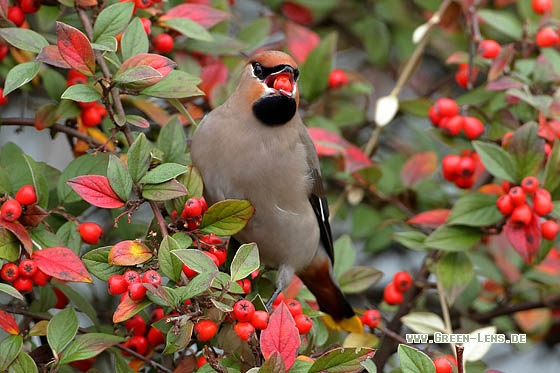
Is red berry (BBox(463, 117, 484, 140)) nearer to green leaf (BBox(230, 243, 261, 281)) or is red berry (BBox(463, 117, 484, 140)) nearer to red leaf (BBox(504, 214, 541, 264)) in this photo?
red leaf (BBox(504, 214, 541, 264))

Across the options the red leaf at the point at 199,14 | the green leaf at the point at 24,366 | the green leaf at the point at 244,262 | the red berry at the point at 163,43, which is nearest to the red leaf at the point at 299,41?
the red leaf at the point at 199,14

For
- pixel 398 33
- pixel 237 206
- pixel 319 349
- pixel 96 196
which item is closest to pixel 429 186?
pixel 398 33

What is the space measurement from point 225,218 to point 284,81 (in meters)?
A: 0.58

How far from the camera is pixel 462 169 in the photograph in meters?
2.89

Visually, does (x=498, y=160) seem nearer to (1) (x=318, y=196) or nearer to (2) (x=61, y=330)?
(1) (x=318, y=196)

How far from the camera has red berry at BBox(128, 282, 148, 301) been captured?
6.36ft

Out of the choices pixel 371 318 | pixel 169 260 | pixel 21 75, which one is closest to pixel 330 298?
pixel 371 318

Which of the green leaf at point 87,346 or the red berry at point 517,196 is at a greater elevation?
the red berry at point 517,196

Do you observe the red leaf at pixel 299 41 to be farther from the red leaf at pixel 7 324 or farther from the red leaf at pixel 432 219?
the red leaf at pixel 7 324

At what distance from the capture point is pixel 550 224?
104 inches

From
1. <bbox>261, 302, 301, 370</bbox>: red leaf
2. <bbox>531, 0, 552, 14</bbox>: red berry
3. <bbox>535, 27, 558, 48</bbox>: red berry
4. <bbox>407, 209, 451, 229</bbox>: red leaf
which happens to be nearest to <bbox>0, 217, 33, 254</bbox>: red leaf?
<bbox>261, 302, 301, 370</bbox>: red leaf

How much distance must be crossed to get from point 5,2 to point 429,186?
1.77m

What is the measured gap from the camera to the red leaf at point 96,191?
6.74ft

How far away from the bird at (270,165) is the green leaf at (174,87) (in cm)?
35
